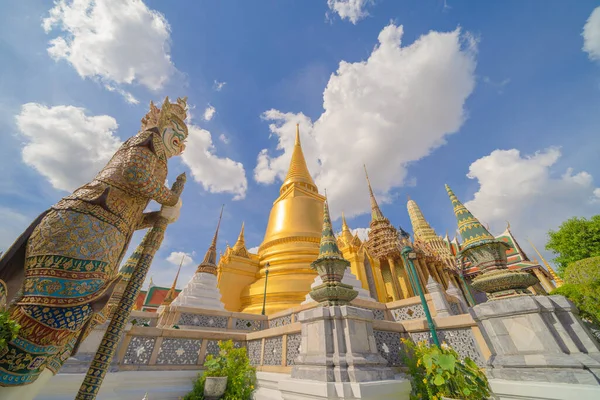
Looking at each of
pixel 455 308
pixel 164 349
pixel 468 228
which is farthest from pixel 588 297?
pixel 164 349

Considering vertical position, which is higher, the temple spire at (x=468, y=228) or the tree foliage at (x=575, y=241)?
the tree foliage at (x=575, y=241)

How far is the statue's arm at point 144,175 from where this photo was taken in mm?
2682

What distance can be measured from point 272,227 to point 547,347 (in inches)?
555

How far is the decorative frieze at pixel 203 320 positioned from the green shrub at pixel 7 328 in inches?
246

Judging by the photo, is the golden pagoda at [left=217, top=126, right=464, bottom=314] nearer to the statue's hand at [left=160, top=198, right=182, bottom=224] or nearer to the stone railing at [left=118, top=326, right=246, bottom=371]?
the stone railing at [left=118, top=326, right=246, bottom=371]

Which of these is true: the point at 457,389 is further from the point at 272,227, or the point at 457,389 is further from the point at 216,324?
the point at 272,227

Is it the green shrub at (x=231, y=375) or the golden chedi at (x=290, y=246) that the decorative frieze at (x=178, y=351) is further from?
the golden chedi at (x=290, y=246)

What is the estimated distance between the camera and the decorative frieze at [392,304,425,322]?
690 cm

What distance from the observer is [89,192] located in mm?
2498

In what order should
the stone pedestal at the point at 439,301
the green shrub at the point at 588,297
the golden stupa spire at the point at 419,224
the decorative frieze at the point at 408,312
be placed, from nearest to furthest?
the decorative frieze at the point at 408,312
the stone pedestal at the point at 439,301
the green shrub at the point at 588,297
the golden stupa spire at the point at 419,224

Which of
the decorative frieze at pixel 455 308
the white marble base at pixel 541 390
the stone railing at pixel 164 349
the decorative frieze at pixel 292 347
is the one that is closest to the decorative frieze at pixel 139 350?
the stone railing at pixel 164 349

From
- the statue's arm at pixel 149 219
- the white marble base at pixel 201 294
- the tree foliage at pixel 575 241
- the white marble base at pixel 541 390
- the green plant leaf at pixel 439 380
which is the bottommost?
the white marble base at pixel 541 390

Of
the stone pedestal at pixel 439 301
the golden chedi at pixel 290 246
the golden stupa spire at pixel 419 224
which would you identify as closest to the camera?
the stone pedestal at pixel 439 301

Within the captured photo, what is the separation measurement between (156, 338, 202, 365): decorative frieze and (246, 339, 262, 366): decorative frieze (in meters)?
1.13
